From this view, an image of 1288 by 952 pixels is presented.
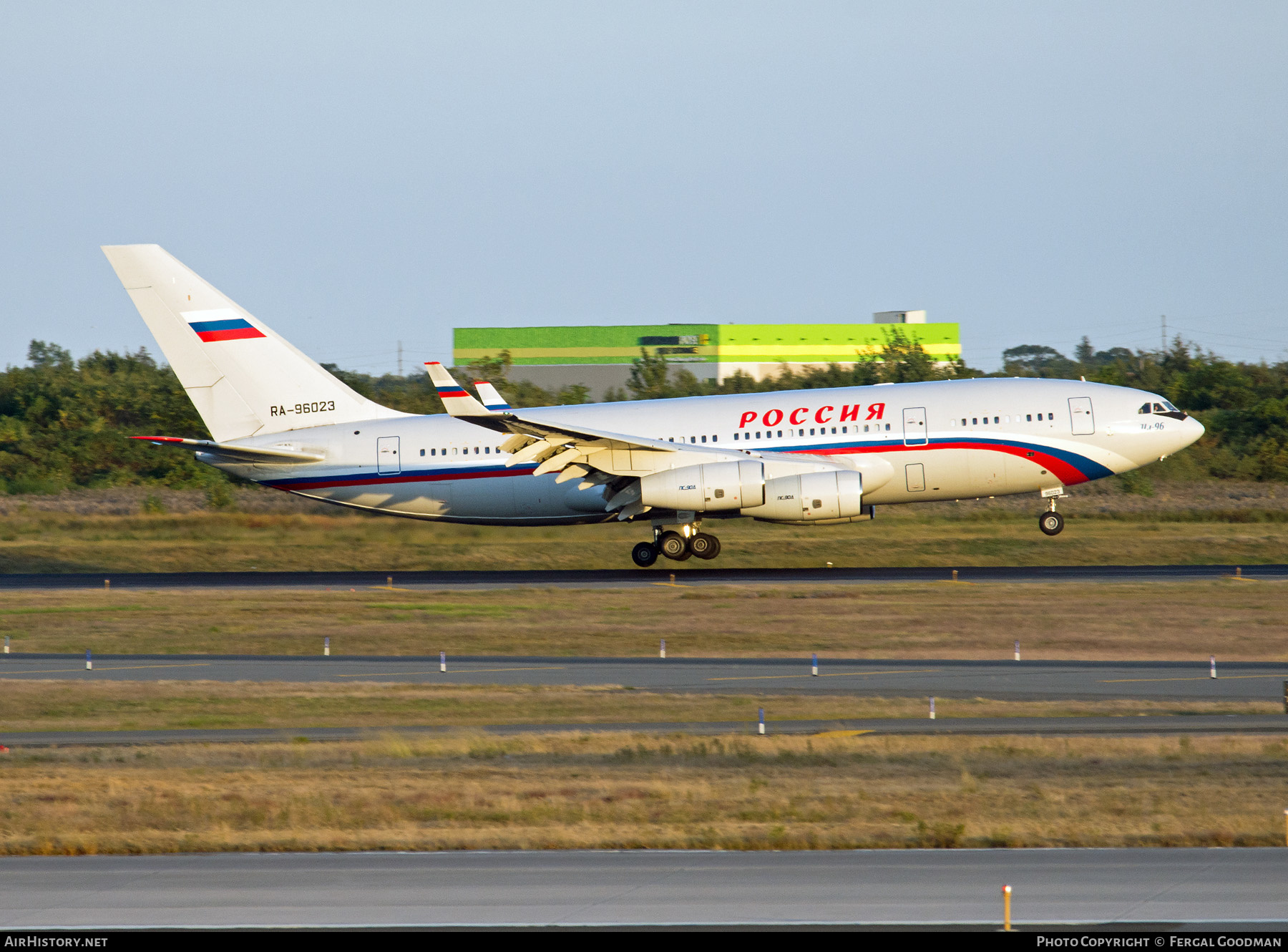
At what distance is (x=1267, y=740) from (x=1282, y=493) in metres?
41.1

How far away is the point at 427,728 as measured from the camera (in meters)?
→ 18.3

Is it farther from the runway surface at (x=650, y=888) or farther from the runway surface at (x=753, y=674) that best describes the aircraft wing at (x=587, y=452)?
the runway surface at (x=650, y=888)

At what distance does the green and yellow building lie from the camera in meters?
104

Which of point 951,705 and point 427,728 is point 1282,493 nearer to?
point 951,705

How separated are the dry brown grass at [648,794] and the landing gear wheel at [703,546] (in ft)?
61.9

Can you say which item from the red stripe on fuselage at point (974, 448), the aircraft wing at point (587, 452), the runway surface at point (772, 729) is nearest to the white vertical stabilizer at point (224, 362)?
the aircraft wing at point (587, 452)

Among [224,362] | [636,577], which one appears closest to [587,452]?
[636,577]

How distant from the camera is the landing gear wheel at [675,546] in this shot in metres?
35.8

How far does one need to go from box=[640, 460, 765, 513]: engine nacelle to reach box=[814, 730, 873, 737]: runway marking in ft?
53.3

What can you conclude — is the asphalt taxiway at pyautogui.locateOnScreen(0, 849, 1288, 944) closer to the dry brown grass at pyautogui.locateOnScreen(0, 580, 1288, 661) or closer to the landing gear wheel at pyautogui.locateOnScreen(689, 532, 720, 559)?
the dry brown grass at pyautogui.locateOnScreen(0, 580, 1288, 661)

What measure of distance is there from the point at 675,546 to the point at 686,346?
7134 centimetres

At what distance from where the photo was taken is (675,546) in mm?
35844

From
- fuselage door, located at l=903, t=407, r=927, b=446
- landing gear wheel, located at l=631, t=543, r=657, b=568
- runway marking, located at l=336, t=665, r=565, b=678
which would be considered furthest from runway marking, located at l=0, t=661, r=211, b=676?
fuselage door, located at l=903, t=407, r=927, b=446

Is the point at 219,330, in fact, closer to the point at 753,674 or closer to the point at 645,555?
the point at 645,555
